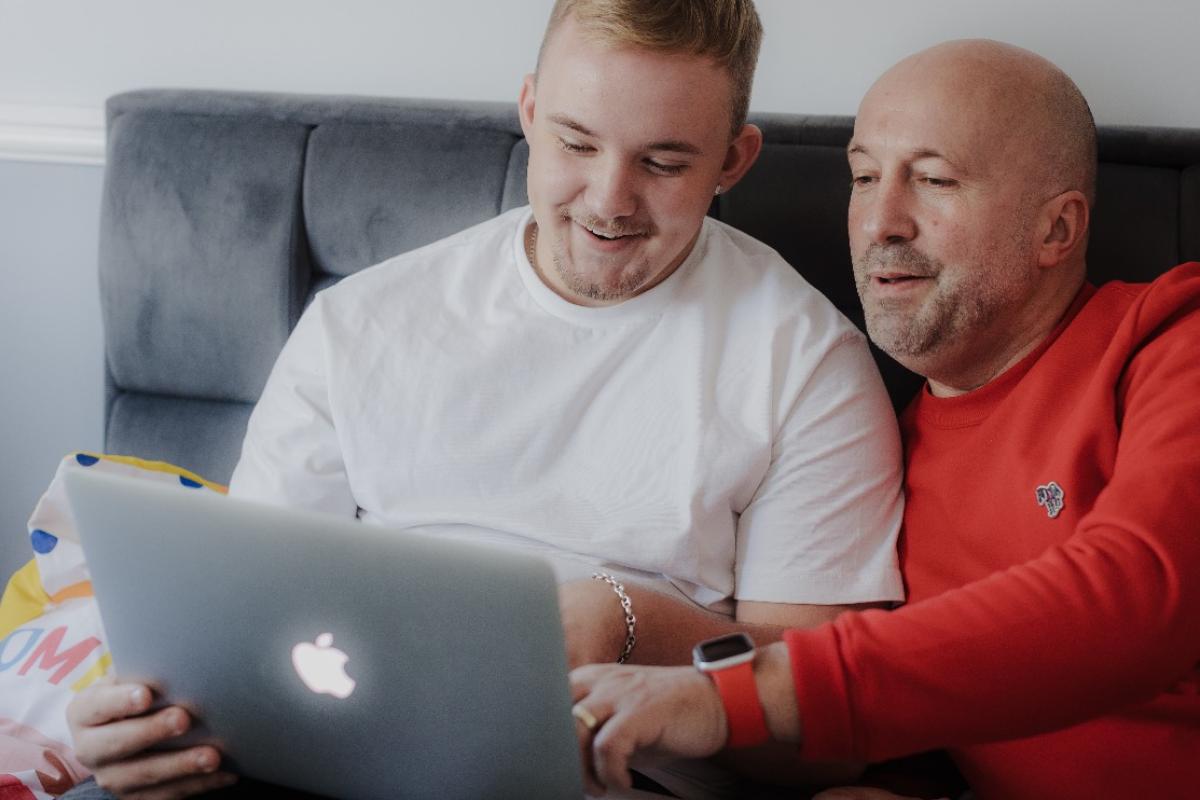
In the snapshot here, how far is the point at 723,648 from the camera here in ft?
3.08

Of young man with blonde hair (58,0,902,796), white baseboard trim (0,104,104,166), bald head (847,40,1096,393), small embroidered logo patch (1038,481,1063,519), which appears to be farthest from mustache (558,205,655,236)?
white baseboard trim (0,104,104,166)

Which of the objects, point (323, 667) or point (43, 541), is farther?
point (43, 541)

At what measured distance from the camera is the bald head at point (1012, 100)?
1223 millimetres

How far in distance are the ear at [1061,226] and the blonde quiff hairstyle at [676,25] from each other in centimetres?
38

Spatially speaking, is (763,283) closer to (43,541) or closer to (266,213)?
(266,213)

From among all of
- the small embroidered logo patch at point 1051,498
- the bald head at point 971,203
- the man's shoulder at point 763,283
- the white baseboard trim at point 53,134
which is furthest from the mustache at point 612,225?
the white baseboard trim at point 53,134

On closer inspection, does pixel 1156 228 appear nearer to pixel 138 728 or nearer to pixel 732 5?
pixel 732 5

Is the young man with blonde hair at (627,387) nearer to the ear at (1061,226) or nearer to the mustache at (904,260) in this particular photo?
the mustache at (904,260)

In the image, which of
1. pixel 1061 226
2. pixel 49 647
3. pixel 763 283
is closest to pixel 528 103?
pixel 763 283

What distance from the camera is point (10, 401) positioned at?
7.30ft

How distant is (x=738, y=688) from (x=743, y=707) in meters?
0.02

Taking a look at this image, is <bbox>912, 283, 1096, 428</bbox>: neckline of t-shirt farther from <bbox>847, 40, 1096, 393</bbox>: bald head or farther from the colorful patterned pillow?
the colorful patterned pillow

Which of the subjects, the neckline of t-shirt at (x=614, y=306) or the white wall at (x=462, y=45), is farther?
the white wall at (x=462, y=45)

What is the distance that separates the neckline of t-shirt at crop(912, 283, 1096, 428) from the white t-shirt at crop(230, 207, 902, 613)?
72 mm
